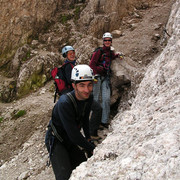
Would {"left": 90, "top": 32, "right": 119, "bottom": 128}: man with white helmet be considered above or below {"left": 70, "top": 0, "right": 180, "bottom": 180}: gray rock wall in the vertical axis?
below

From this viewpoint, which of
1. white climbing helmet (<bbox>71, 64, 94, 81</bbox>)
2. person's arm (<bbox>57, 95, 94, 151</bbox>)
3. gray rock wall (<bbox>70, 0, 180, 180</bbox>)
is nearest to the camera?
gray rock wall (<bbox>70, 0, 180, 180</bbox>)

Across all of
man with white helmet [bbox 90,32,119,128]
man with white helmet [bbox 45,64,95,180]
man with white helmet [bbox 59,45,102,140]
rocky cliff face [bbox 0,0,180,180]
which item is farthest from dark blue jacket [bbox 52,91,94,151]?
man with white helmet [bbox 90,32,119,128]

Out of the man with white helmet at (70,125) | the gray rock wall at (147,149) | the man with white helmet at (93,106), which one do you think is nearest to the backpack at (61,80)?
the man with white helmet at (93,106)

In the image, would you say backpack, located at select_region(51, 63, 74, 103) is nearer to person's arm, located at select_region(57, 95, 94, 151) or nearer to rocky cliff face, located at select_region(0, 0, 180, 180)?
rocky cliff face, located at select_region(0, 0, 180, 180)

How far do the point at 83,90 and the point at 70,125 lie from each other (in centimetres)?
64

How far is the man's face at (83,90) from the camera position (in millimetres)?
2969

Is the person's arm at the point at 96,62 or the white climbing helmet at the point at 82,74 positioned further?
the person's arm at the point at 96,62

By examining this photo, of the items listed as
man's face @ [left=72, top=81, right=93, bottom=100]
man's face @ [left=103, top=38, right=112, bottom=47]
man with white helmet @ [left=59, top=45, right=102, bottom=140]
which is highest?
man's face @ [left=103, top=38, right=112, bottom=47]

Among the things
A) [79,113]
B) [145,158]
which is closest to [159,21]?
[79,113]

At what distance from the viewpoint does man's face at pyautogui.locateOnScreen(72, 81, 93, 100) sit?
2.97 metres

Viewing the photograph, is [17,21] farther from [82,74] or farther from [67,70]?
[82,74]

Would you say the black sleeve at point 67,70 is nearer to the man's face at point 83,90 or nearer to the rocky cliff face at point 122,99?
the rocky cliff face at point 122,99

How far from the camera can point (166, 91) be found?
284 centimetres

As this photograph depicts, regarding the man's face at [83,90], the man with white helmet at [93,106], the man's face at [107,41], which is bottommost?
the man with white helmet at [93,106]
